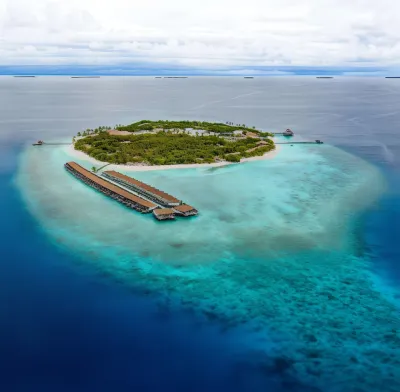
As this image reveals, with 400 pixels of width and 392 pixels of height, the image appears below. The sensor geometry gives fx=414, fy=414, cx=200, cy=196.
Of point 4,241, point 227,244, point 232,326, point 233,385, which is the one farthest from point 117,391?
point 4,241

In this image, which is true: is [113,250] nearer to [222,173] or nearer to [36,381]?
[36,381]

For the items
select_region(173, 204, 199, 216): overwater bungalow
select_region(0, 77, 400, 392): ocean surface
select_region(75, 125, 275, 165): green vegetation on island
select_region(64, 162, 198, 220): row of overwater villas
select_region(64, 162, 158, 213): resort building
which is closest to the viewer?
select_region(0, 77, 400, 392): ocean surface

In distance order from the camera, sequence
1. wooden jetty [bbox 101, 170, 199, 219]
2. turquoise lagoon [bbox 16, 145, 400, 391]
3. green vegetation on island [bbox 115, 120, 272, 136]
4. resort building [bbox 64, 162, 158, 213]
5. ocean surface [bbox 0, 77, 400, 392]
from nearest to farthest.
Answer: ocean surface [bbox 0, 77, 400, 392], turquoise lagoon [bbox 16, 145, 400, 391], wooden jetty [bbox 101, 170, 199, 219], resort building [bbox 64, 162, 158, 213], green vegetation on island [bbox 115, 120, 272, 136]

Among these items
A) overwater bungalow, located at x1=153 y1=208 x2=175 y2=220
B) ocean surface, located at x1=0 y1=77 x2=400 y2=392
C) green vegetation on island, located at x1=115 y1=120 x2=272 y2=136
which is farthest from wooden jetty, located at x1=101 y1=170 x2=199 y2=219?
green vegetation on island, located at x1=115 y1=120 x2=272 y2=136

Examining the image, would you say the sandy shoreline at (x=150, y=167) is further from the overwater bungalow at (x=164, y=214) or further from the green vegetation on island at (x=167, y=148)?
the overwater bungalow at (x=164, y=214)

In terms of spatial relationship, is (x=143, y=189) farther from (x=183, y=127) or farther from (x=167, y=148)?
(x=183, y=127)

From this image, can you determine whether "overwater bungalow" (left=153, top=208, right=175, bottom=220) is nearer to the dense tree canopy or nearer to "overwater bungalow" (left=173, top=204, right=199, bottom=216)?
"overwater bungalow" (left=173, top=204, right=199, bottom=216)

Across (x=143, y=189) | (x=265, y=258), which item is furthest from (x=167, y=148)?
(x=265, y=258)
